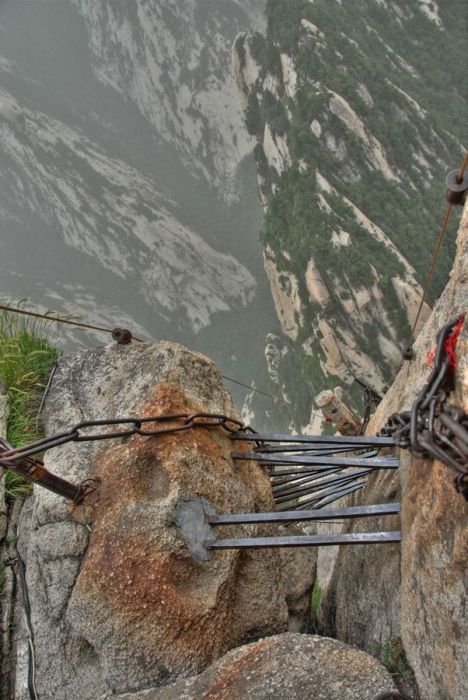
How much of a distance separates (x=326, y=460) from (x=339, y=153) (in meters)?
53.5

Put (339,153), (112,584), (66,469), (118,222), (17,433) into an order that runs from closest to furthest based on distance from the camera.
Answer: (112,584)
(66,469)
(17,433)
(339,153)
(118,222)

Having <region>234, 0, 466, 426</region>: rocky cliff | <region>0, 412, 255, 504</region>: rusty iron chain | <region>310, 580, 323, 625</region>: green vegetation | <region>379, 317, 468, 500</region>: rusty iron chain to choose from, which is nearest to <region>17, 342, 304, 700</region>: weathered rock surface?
<region>0, 412, 255, 504</region>: rusty iron chain

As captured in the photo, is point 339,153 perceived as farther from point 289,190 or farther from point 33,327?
point 33,327

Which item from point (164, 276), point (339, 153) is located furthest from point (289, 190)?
point (164, 276)

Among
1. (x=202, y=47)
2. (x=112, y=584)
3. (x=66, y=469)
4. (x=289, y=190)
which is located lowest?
(x=112, y=584)

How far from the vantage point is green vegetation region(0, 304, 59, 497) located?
5141 millimetres

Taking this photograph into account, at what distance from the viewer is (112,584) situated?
382 cm

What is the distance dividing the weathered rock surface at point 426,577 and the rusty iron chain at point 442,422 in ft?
0.21

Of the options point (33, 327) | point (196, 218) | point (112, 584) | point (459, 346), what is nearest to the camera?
point (459, 346)

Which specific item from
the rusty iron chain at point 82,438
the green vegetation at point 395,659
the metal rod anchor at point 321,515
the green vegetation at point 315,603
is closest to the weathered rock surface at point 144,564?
the rusty iron chain at point 82,438

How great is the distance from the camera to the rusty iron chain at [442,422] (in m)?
2.23

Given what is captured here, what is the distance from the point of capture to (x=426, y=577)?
2.94 metres

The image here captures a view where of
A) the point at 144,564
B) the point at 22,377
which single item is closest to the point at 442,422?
the point at 144,564

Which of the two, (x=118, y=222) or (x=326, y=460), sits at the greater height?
(x=118, y=222)
